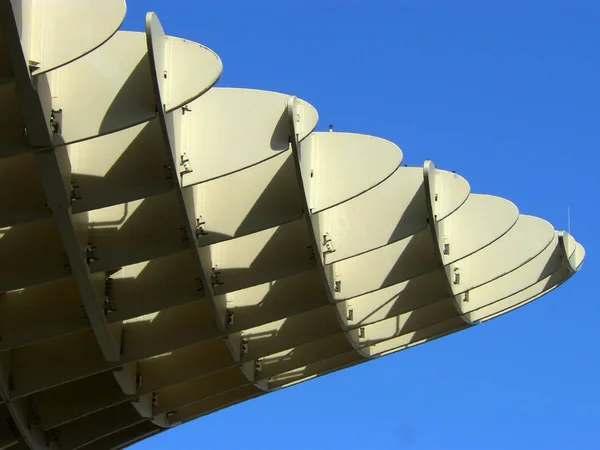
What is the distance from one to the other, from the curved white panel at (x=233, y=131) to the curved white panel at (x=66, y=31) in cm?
436

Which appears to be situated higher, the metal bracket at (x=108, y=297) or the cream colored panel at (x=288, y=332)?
the metal bracket at (x=108, y=297)

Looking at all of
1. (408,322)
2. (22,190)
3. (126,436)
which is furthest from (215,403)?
(22,190)

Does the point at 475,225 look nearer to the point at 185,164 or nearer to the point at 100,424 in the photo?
the point at 185,164

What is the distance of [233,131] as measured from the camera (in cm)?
2366

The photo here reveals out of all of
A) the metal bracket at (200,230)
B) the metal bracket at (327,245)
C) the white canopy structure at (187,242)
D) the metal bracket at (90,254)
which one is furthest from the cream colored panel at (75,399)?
the metal bracket at (327,245)

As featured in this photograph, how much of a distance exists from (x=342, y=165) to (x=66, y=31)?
25.2 ft

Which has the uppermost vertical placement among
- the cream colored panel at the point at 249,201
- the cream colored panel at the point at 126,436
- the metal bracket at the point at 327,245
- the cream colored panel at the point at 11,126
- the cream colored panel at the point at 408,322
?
the cream colored panel at the point at 11,126

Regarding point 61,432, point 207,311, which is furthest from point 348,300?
point 61,432

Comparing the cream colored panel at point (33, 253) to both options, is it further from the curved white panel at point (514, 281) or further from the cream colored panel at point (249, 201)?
the curved white panel at point (514, 281)

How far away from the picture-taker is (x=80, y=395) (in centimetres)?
2962

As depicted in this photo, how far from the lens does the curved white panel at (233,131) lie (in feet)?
76.1

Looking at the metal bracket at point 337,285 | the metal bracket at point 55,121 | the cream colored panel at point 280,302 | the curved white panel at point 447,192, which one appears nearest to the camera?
the metal bracket at point 55,121

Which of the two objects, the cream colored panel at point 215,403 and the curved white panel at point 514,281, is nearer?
the curved white panel at point 514,281

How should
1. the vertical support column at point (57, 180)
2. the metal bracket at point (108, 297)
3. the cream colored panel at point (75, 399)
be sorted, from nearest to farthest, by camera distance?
the vertical support column at point (57, 180) < the metal bracket at point (108, 297) < the cream colored panel at point (75, 399)
